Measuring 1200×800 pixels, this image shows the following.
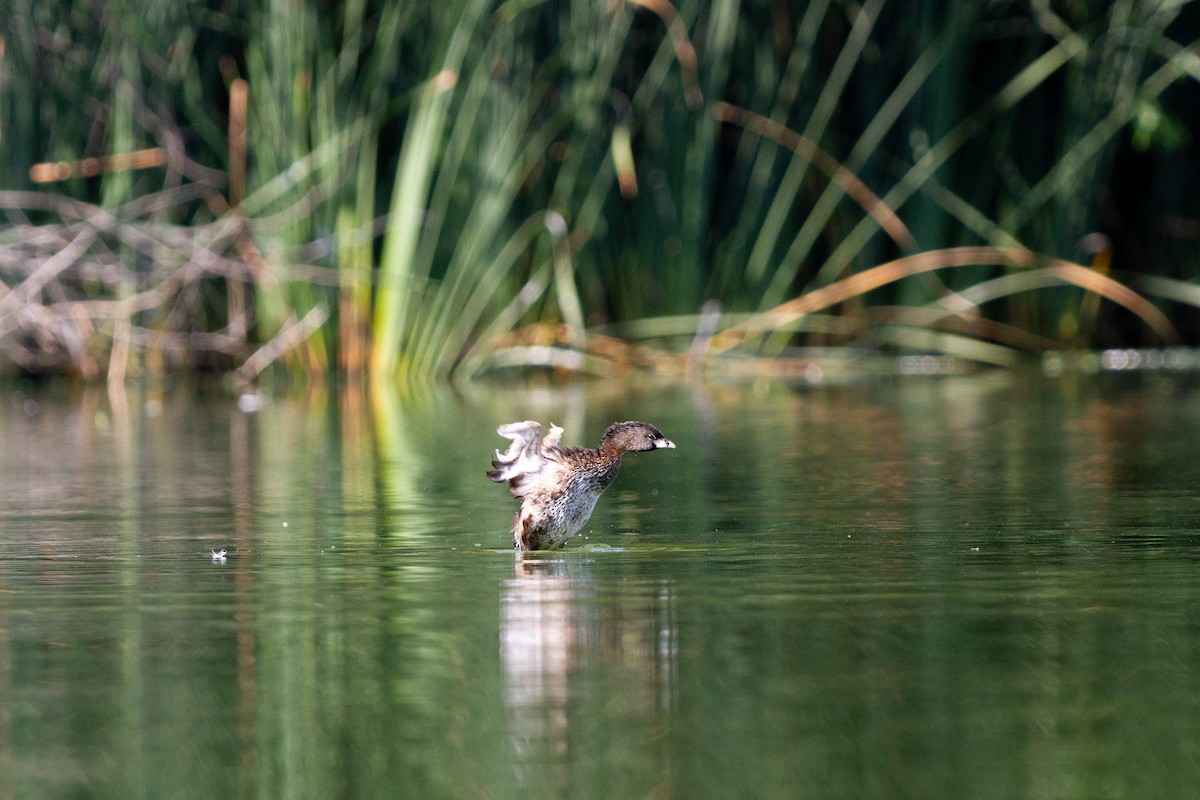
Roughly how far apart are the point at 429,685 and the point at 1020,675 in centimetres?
108

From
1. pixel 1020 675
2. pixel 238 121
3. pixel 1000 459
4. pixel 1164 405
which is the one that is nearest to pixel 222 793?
pixel 1020 675

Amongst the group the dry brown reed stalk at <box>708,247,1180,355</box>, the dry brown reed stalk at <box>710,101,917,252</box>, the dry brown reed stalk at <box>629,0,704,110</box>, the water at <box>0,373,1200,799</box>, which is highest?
the dry brown reed stalk at <box>629,0,704,110</box>

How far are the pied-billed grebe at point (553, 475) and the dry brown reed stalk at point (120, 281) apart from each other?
7108mm

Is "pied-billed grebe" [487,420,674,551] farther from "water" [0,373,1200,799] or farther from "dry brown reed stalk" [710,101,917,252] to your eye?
"dry brown reed stalk" [710,101,917,252]

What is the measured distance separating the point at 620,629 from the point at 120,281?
9.43m

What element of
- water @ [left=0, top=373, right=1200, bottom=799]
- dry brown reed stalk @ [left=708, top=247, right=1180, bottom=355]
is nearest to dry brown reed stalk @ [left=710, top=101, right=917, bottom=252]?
dry brown reed stalk @ [left=708, top=247, right=1180, bottom=355]

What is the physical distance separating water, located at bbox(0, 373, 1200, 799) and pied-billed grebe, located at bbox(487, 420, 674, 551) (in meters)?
0.08

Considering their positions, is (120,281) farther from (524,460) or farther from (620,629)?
(620,629)

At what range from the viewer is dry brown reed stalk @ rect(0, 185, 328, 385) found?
12773 mm

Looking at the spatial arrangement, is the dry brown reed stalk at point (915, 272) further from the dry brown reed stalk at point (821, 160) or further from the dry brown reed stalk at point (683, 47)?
the dry brown reed stalk at point (683, 47)

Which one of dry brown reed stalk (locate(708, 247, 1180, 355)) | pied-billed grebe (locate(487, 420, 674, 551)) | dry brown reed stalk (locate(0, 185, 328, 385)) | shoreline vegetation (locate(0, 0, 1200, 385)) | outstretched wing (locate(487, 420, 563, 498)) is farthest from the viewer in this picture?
dry brown reed stalk (locate(708, 247, 1180, 355))

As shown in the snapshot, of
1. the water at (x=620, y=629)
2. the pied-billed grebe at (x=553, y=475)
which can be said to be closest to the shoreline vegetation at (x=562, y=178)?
the water at (x=620, y=629)

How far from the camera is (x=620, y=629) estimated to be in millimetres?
4281

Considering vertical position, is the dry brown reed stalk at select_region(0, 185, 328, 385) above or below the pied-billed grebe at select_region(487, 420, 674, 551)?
above
